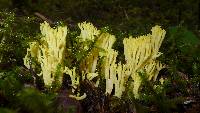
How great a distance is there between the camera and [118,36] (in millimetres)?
2828

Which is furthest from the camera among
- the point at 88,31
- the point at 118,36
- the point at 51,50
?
the point at 118,36

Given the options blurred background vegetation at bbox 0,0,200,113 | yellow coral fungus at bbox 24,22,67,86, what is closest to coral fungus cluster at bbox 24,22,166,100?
yellow coral fungus at bbox 24,22,67,86

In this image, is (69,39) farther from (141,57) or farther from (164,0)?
(164,0)

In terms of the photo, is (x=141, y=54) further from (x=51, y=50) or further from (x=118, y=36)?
(x=118, y=36)

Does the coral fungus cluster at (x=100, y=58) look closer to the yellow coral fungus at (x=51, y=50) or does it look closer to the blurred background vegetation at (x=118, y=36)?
the yellow coral fungus at (x=51, y=50)

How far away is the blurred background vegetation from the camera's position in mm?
1762

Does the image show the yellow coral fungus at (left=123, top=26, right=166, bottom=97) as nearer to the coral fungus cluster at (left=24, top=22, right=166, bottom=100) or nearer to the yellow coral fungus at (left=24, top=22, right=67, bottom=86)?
the coral fungus cluster at (left=24, top=22, right=166, bottom=100)

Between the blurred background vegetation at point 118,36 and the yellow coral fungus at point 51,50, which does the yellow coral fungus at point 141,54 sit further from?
the yellow coral fungus at point 51,50

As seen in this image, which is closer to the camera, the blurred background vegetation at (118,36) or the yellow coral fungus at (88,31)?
the blurred background vegetation at (118,36)

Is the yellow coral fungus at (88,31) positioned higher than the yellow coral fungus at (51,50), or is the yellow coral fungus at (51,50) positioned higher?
the yellow coral fungus at (88,31)

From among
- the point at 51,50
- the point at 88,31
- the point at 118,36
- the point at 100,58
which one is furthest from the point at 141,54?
the point at 118,36

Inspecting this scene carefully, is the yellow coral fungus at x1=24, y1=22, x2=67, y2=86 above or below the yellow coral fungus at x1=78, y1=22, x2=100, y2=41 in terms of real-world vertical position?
below

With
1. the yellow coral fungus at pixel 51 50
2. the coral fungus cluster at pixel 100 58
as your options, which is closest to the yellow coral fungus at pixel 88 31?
the coral fungus cluster at pixel 100 58

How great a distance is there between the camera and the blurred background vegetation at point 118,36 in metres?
1.76
